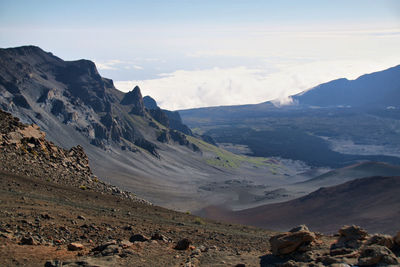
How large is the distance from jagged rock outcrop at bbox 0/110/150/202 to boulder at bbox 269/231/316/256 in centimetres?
1921

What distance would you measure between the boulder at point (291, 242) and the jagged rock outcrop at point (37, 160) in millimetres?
19206

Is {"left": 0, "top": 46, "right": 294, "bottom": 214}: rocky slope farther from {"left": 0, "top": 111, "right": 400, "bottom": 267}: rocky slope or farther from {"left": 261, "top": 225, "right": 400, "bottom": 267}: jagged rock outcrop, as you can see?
{"left": 261, "top": 225, "right": 400, "bottom": 267}: jagged rock outcrop

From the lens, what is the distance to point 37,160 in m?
36.2

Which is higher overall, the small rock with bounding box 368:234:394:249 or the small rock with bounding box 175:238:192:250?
the small rock with bounding box 368:234:394:249

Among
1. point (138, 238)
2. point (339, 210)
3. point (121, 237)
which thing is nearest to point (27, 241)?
point (121, 237)

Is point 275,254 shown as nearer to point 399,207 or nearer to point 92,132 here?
point 399,207

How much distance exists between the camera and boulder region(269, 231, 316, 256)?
766 inches

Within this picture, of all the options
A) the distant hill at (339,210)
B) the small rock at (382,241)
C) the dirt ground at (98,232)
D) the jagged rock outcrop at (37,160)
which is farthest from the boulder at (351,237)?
the distant hill at (339,210)

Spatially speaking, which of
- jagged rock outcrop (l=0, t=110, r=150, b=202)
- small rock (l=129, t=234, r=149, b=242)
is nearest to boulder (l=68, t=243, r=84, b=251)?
small rock (l=129, t=234, r=149, b=242)

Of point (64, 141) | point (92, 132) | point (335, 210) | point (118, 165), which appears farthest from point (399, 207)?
point (92, 132)

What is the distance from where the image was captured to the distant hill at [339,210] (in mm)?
71625

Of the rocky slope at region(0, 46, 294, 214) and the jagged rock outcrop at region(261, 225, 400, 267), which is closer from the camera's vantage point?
the jagged rock outcrop at region(261, 225, 400, 267)

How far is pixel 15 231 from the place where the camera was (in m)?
19.5

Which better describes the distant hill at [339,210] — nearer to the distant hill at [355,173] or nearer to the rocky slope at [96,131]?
the rocky slope at [96,131]
